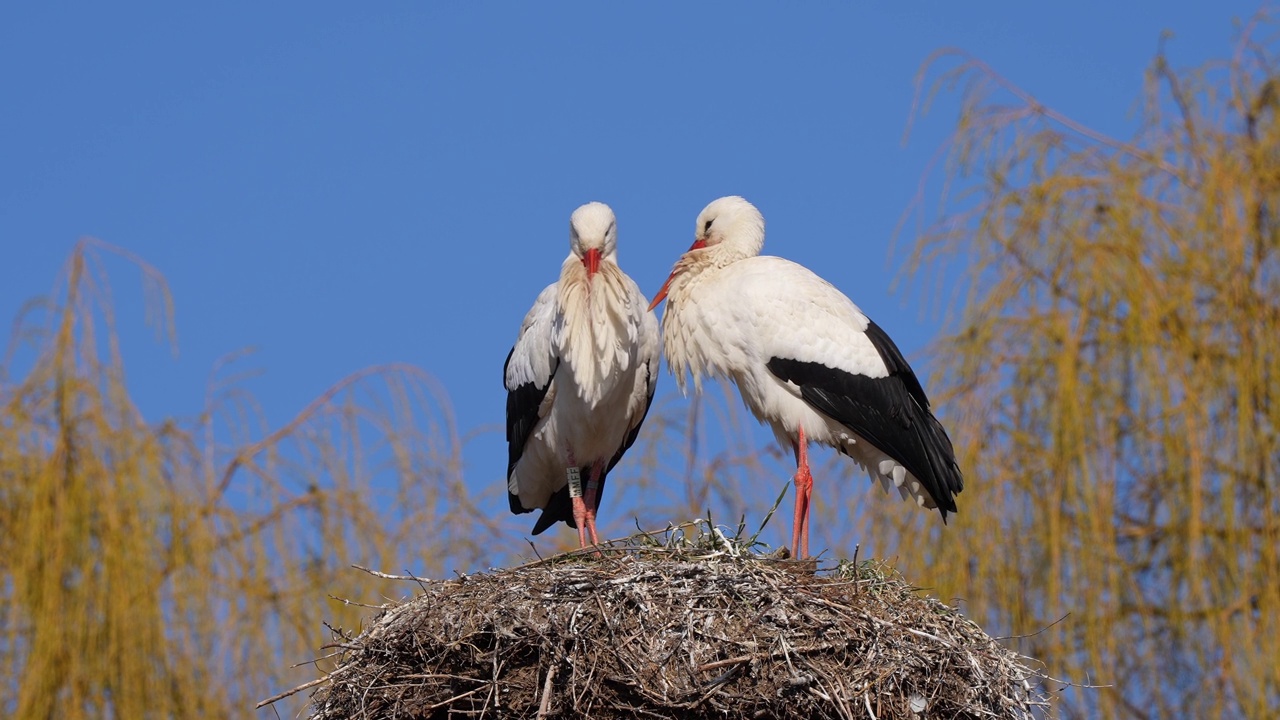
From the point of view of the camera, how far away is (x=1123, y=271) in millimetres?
7176

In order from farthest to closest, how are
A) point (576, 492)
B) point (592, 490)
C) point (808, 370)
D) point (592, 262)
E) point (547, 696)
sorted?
Answer: point (592, 490), point (576, 492), point (808, 370), point (592, 262), point (547, 696)

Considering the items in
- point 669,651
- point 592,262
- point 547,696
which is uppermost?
point 592,262

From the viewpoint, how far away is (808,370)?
6102 mm

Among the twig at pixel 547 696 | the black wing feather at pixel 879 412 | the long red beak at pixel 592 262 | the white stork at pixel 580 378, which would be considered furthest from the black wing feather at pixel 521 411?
the twig at pixel 547 696

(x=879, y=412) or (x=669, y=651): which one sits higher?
(x=879, y=412)

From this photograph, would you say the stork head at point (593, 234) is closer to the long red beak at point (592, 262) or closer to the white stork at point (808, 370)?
the long red beak at point (592, 262)

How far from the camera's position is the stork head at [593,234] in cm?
598

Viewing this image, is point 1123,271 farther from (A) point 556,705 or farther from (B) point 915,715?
(A) point 556,705

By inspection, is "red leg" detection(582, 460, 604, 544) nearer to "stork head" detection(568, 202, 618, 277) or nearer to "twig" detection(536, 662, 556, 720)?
"stork head" detection(568, 202, 618, 277)

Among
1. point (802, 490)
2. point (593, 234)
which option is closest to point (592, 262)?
point (593, 234)

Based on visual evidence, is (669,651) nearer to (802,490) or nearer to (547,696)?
(547,696)

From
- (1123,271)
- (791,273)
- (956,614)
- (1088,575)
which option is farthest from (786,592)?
(1123,271)

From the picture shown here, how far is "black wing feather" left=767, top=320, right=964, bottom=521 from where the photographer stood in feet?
19.9

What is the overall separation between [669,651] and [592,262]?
1.87 metres
